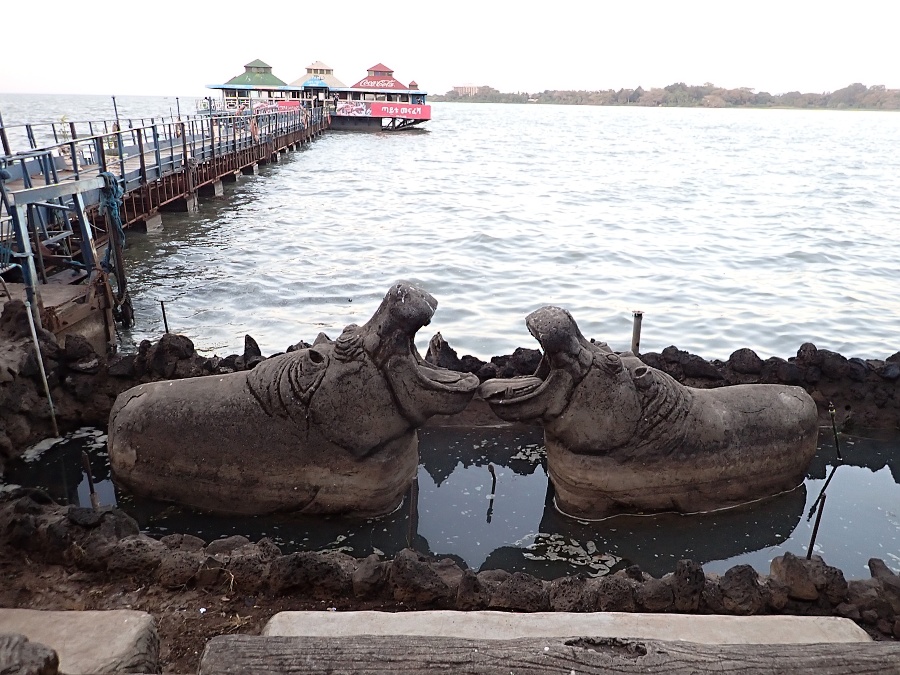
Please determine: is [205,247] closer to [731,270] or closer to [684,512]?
[731,270]

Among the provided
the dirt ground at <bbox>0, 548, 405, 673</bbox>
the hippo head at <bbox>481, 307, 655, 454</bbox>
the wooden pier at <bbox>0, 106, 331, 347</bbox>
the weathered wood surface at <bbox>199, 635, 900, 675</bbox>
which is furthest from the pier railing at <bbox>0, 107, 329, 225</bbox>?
the weathered wood surface at <bbox>199, 635, 900, 675</bbox>

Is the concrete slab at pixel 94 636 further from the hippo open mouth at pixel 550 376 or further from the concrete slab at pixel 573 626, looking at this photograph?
the hippo open mouth at pixel 550 376

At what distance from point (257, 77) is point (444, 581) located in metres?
54.3

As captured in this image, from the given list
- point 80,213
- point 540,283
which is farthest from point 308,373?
point 540,283

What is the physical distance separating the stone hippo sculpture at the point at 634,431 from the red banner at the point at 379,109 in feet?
168

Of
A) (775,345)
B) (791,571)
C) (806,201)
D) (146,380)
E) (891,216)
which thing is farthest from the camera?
(806,201)

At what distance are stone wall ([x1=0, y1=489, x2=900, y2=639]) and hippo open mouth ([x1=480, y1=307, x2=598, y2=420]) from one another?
1510 mm

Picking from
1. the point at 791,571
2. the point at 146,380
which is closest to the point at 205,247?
the point at 146,380

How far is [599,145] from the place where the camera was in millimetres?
53844

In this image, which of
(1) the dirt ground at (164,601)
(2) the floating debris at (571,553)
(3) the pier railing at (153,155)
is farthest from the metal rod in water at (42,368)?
(2) the floating debris at (571,553)

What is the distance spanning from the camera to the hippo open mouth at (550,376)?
5676mm

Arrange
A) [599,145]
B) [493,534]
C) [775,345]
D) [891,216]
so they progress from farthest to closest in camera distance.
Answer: [599,145] → [891,216] → [775,345] → [493,534]

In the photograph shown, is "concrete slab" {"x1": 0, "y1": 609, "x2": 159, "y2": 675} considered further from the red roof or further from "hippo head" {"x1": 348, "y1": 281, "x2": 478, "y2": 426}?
the red roof

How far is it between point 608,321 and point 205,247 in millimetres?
9707
